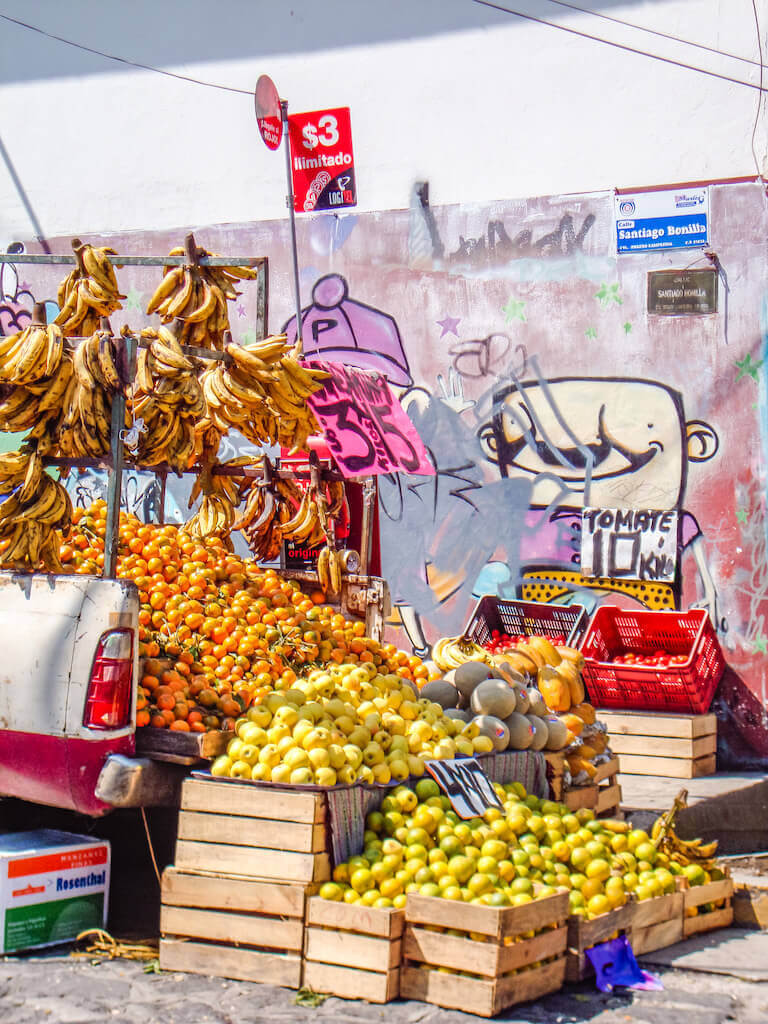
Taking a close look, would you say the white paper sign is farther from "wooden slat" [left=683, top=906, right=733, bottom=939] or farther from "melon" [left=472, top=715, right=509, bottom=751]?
"wooden slat" [left=683, top=906, right=733, bottom=939]

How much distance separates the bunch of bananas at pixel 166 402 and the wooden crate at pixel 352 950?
2.61 m

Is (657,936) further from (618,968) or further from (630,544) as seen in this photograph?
(630,544)

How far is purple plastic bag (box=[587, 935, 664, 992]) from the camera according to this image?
15.2 ft

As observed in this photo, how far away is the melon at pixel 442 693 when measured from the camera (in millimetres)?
6262

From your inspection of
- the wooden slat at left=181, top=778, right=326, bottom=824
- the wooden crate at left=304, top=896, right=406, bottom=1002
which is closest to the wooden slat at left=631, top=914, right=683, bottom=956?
the wooden crate at left=304, top=896, right=406, bottom=1002

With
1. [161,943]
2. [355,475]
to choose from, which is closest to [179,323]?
[355,475]

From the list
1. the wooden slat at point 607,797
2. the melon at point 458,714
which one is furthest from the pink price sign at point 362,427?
the wooden slat at point 607,797

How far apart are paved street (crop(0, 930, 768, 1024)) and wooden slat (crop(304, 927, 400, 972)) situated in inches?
5.6

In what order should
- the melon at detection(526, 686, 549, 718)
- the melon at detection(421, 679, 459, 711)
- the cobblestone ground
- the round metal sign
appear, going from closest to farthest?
1. the cobblestone ground
2. the melon at detection(421, 679, 459, 711)
3. the melon at detection(526, 686, 549, 718)
4. the round metal sign

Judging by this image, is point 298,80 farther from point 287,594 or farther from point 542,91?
point 287,594

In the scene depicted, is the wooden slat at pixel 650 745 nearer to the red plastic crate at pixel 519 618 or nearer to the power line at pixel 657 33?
the red plastic crate at pixel 519 618

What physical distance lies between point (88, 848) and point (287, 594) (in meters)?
1.86

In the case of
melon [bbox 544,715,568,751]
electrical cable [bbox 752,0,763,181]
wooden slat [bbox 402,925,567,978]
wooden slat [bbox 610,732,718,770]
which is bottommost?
wooden slat [bbox 402,925,567,978]

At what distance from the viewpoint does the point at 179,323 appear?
6.77 m
